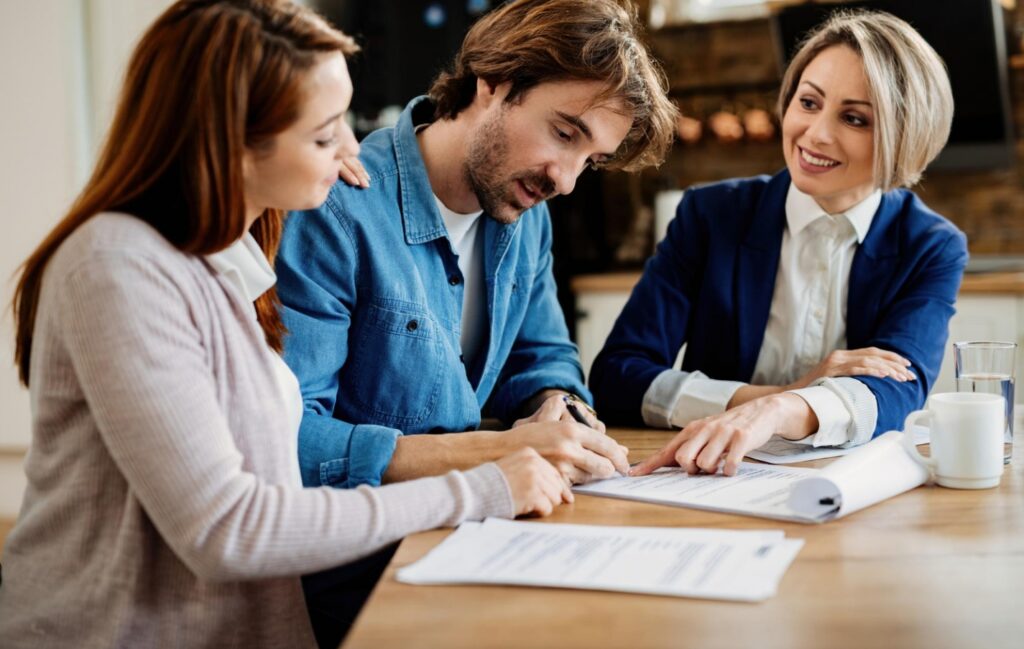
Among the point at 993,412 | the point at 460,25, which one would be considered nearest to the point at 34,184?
the point at 460,25

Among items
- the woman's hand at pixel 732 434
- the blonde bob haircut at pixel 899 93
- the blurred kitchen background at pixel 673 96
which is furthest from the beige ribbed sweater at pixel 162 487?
the blurred kitchen background at pixel 673 96

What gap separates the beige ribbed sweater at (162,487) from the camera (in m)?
0.93

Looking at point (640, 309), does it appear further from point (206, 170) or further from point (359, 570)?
point (206, 170)

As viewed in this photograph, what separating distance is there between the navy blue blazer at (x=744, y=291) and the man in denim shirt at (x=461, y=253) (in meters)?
0.16

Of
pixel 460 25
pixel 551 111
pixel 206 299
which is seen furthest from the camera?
pixel 460 25

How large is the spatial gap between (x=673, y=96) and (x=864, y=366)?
9.02 feet

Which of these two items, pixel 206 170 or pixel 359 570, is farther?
pixel 359 570

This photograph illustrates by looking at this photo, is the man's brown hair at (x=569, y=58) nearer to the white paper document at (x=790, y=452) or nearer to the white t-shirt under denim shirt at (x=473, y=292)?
the white t-shirt under denim shirt at (x=473, y=292)

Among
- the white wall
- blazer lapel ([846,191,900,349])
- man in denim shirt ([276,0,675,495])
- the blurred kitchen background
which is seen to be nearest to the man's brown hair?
man in denim shirt ([276,0,675,495])

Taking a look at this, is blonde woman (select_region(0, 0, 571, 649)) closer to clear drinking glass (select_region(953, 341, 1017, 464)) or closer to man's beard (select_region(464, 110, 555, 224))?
man's beard (select_region(464, 110, 555, 224))

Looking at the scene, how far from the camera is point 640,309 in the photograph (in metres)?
1.98

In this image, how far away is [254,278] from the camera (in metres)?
1.16

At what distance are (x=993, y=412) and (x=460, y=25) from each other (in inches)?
111

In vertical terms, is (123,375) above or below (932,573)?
above
